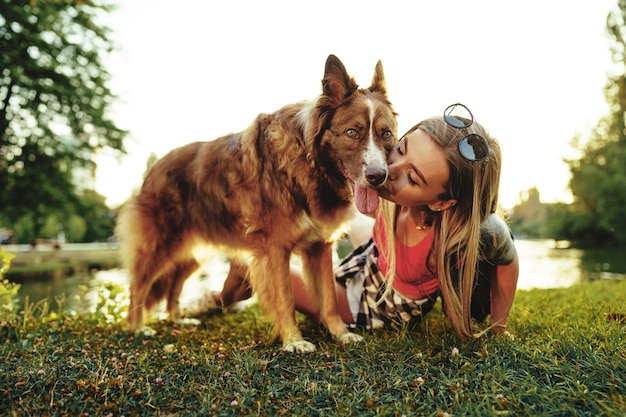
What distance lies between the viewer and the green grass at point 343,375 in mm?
2006

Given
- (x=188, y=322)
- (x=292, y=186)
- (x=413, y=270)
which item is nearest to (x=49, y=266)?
(x=188, y=322)

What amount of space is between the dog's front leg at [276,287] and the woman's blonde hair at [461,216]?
818mm

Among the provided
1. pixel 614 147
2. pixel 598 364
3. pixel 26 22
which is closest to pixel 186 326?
pixel 598 364

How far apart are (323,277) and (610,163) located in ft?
106

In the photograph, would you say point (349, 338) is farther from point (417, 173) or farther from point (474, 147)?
→ point (474, 147)

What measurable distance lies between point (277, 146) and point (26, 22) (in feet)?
52.7

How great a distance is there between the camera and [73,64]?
17.0 meters

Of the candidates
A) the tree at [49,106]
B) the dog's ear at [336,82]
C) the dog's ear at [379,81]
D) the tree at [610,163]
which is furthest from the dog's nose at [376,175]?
the tree at [610,163]

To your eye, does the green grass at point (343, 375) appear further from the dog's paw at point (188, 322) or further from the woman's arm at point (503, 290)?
the dog's paw at point (188, 322)

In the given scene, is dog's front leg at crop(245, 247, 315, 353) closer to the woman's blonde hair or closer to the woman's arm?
the woman's blonde hair

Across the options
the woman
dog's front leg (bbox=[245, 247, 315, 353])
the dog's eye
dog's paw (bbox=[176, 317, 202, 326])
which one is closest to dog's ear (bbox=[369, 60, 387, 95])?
the dog's eye

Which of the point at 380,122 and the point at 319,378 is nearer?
the point at 319,378

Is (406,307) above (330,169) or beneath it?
beneath

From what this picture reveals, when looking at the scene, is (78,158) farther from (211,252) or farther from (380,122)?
(380,122)
